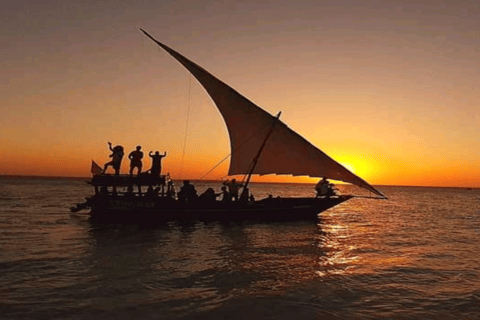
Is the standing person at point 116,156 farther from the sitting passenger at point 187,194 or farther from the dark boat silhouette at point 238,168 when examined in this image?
the sitting passenger at point 187,194

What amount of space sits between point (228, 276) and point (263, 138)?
49.7ft

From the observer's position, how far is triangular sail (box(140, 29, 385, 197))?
2605cm

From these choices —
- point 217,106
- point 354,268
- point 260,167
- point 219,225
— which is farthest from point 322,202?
point 354,268

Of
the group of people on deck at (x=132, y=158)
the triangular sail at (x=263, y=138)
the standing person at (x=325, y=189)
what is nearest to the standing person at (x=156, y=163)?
the group of people on deck at (x=132, y=158)

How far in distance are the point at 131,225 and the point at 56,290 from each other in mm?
14754

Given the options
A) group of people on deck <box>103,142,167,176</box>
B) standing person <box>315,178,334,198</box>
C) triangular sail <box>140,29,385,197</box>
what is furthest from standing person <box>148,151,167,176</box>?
standing person <box>315,178,334,198</box>

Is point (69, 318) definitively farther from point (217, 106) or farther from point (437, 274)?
point (217, 106)

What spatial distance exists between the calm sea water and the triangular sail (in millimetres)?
5266

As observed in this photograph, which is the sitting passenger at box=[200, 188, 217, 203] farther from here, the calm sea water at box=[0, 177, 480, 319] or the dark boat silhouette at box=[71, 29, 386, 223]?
the calm sea water at box=[0, 177, 480, 319]

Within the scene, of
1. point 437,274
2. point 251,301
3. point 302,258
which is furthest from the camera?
point 302,258

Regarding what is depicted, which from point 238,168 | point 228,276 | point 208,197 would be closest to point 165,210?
point 208,197

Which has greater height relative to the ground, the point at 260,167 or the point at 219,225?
the point at 260,167

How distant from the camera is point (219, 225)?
2647cm

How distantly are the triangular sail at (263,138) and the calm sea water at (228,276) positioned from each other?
5.27 metres
